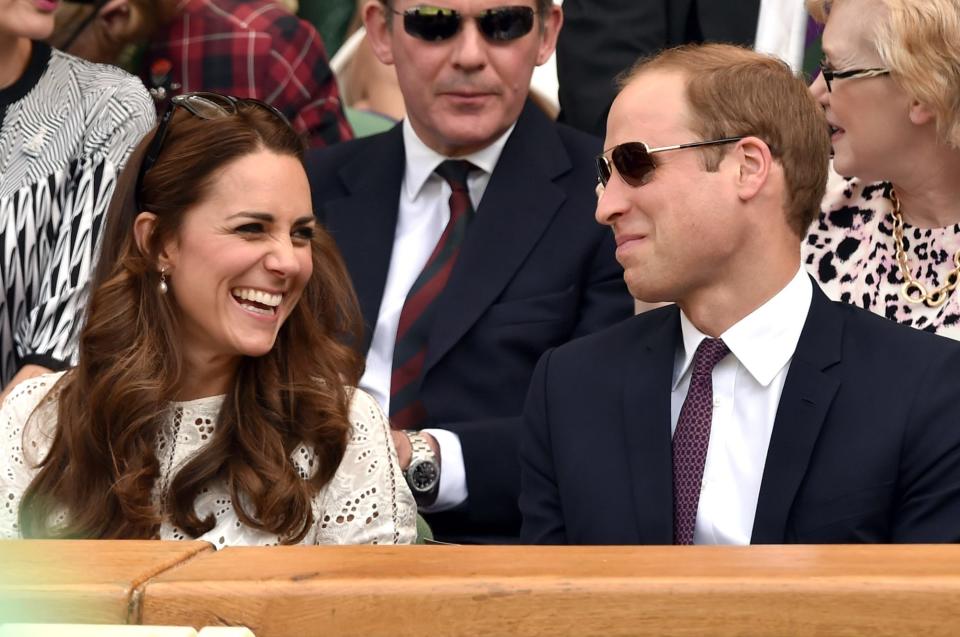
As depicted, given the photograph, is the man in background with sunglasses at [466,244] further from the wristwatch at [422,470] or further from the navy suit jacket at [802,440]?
the navy suit jacket at [802,440]

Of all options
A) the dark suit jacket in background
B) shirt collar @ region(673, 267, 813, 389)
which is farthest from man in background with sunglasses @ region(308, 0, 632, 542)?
shirt collar @ region(673, 267, 813, 389)

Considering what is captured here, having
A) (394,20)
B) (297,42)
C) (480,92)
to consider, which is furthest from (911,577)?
(297,42)

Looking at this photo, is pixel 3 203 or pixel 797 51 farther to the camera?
pixel 797 51

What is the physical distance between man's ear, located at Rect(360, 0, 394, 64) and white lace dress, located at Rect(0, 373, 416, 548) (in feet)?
4.02

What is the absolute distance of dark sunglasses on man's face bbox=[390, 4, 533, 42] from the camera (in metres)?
3.30

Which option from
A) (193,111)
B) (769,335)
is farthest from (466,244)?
(769,335)

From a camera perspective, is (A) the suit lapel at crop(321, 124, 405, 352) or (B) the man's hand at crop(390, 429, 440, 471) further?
(A) the suit lapel at crop(321, 124, 405, 352)

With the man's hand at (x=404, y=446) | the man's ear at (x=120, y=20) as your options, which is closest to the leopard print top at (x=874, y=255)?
the man's hand at (x=404, y=446)

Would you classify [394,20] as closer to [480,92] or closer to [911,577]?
[480,92]

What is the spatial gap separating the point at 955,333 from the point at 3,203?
1955 millimetres

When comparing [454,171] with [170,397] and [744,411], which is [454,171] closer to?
[170,397]

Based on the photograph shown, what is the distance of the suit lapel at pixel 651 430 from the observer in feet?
7.65

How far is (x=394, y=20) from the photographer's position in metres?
3.42

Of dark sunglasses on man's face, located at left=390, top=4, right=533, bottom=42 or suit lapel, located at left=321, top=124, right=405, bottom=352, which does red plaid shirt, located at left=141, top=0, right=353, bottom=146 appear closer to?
suit lapel, located at left=321, top=124, right=405, bottom=352
